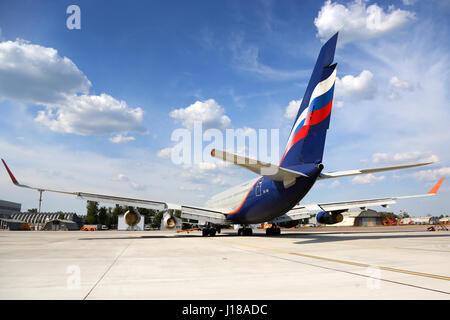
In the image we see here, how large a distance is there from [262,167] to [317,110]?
405 centimetres

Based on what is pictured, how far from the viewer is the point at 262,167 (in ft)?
41.6

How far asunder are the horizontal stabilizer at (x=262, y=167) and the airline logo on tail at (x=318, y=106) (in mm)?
2066

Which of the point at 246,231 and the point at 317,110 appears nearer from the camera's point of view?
the point at 317,110

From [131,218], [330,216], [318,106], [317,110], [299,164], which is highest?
[318,106]

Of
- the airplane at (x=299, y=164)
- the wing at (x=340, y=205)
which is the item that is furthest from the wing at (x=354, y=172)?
the wing at (x=340, y=205)

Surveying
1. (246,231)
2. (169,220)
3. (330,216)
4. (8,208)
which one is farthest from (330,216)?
(8,208)

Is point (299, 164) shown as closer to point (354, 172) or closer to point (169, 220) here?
point (354, 172)

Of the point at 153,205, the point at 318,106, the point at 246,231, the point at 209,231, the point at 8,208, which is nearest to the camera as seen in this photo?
the point at 318,106

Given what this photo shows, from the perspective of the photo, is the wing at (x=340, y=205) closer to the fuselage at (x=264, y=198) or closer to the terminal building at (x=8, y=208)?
the fuselage at (x=264, y=198)

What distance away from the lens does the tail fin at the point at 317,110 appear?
13953 mm

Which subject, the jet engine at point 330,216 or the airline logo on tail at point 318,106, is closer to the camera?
the airline logo on tail at point 318,106

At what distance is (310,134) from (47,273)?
1169 centimetres
